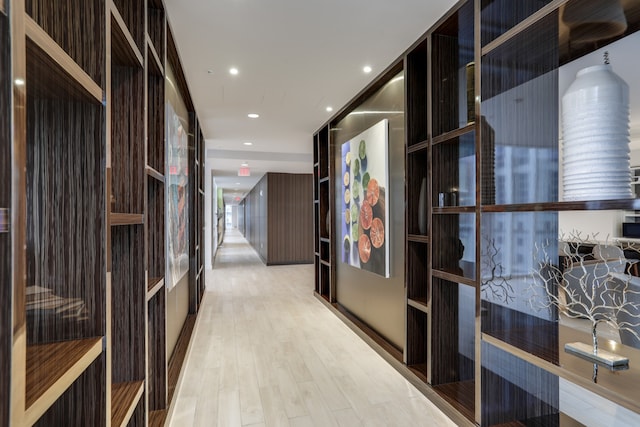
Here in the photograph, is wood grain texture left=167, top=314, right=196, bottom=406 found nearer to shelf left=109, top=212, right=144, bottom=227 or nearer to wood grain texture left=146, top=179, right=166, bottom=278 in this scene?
wood grain texture left=146, top=179, right=166, bottom=278

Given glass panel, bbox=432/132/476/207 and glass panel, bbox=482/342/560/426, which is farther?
glass panel, bbox=432/132/476/207

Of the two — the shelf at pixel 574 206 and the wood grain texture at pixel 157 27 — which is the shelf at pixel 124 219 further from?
the shelf at pixel 574 206

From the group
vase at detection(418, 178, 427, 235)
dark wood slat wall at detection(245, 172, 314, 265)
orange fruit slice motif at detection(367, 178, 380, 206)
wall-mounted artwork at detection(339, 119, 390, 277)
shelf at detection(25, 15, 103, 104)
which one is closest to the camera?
shelf at detection(25, 15, 103, 104)

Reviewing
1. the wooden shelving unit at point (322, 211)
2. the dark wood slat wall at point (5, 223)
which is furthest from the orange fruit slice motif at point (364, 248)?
the dark wood slat wall at point (5, 223)

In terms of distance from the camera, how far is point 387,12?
86.1 inches

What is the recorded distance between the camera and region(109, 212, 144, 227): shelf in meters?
1.21

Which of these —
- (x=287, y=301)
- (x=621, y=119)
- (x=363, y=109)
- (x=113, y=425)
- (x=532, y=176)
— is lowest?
(x=287, y=301)

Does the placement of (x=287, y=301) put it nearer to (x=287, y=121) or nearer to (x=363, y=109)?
(x=287, y=121)

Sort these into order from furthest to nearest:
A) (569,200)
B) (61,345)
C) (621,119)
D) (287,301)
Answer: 1. (287,301)
2. (569,200)
3. (621,119)
4. (61,345)

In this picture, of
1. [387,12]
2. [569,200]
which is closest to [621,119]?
[569,200]

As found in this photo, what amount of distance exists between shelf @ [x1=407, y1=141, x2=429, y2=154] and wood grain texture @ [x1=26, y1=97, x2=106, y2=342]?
6.77ft

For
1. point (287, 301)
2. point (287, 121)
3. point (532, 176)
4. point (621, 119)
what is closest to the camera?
point (621, 119)

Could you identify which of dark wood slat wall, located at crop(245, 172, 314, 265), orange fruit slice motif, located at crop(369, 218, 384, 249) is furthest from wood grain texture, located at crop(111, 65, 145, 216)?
dark wood slat wall, located at crop(245, 172, 314, 265)

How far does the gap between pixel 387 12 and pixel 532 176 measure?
135 cm
